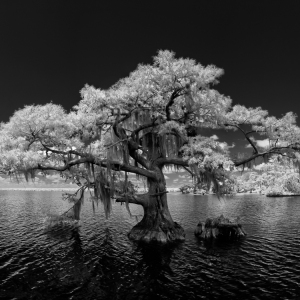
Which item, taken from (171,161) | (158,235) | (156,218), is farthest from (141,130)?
(158,235)

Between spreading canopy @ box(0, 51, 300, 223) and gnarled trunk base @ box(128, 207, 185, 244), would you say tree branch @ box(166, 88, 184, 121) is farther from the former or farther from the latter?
gnarled trunk base @ box(128, 207, 185, 244)

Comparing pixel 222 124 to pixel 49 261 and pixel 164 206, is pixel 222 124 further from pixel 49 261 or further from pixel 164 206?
pixel 49 261

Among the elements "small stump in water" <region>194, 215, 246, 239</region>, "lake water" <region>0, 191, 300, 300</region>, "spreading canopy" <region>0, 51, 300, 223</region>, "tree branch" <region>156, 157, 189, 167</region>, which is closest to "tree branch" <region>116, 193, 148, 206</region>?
"spreading canopy" <region>0, 51, 300, 223</region>

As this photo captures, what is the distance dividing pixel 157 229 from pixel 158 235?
0.64m

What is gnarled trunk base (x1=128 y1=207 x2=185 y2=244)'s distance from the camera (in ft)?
80.9

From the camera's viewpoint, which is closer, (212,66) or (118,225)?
(212,66)

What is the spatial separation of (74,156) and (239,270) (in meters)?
18.3

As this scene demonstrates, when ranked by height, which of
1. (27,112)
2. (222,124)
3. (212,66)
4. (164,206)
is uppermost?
(212,66)

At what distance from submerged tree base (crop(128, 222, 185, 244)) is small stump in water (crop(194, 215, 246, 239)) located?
2861 millimetres

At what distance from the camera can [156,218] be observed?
25344 mm

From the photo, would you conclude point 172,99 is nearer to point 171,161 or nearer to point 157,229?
point 171,161

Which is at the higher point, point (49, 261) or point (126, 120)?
point (126, 120)

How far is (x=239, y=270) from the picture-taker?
17.2 metres

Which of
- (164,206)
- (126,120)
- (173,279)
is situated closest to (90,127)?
(126,120)
